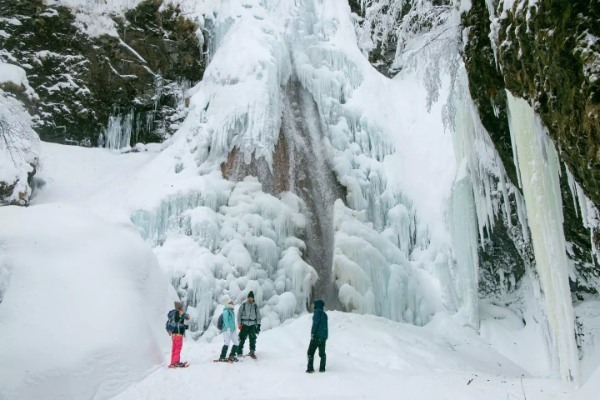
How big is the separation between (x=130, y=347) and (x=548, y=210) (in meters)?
5.80

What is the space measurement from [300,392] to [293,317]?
19.1 ft

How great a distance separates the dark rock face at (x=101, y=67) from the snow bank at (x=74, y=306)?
10.7m

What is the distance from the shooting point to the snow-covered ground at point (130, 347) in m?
6.15

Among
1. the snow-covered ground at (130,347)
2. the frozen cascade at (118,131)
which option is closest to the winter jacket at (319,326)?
the snow-covered ground at (130,347)

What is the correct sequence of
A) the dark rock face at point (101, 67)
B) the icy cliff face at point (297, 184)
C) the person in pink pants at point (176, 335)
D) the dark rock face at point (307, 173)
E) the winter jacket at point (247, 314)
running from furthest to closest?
the dark rock face at point (101, 67) < the dark rock face at point (307, 173) < the icy cliff face at point (297, 184) < the winter jacket at point (247, 314) < the person in pink pants at point (176, 335)

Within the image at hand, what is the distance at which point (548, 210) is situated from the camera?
546cm

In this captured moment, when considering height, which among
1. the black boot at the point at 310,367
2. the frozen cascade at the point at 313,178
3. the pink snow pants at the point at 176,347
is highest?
the frozen cascade at the point at 313,178

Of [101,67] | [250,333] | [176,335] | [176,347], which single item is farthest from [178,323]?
[101,67]

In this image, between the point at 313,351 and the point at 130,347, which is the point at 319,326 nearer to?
the point at 313,351

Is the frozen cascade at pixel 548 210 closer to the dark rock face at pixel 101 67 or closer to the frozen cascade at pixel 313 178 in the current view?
the frozen cascade at pixel 313 178

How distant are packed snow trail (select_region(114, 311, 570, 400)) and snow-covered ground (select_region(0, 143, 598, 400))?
0.08 feet

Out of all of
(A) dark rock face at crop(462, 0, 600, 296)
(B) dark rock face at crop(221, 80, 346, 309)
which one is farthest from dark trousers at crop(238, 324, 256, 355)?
(A) dark rock face at crop(462, 0, 600, 296)

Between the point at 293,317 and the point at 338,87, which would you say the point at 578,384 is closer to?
the point at 293,317

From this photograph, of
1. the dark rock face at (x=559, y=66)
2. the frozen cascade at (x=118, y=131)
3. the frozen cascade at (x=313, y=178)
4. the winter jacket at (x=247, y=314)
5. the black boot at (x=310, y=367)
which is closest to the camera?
the dark rock face at (x=559, y=66)
